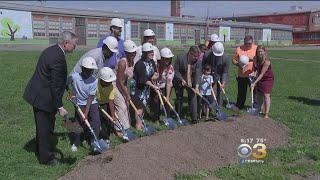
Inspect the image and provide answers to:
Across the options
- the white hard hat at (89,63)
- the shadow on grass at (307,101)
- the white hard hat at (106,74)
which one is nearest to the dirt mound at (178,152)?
the white hard hat at (106,74)

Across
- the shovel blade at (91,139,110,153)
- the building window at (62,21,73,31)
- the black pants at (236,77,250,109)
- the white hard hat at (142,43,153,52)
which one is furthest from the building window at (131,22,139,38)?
the shovel blade at (91,139,110,153)

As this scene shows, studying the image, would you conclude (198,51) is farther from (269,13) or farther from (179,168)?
(269,13)

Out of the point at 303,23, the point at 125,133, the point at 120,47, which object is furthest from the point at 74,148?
the point at 303,23

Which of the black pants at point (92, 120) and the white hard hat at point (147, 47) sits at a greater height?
the white hard hat at point (147, 47)

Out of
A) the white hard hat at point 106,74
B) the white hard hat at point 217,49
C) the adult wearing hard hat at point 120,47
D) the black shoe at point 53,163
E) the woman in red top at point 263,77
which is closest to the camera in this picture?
the black shoe at point 53,163

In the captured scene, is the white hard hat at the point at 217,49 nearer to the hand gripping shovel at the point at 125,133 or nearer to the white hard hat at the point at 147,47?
the white hard hat at the point at 147,47

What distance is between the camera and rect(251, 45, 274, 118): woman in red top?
985 centimetres

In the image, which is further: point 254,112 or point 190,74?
point 254,112

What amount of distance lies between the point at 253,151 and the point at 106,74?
256 centimetres

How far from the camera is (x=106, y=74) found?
7254 millimetres

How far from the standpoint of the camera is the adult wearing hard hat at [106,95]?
7301mm

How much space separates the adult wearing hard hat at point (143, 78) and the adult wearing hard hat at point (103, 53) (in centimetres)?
90

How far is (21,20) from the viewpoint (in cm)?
4319

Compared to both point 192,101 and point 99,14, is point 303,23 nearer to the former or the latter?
point 99,14
